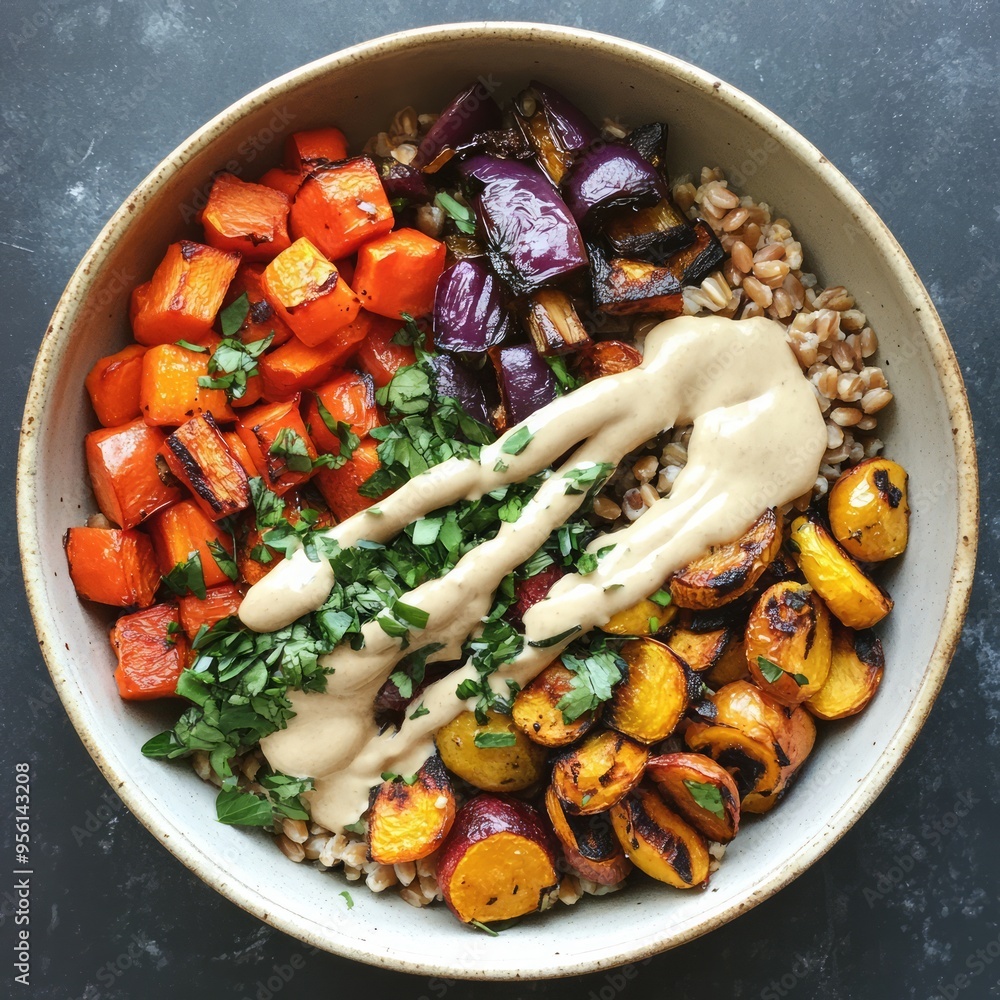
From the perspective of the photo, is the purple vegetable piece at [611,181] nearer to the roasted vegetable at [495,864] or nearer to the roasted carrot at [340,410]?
the roasted carrot at [340,410]

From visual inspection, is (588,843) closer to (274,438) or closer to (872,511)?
(872,511)

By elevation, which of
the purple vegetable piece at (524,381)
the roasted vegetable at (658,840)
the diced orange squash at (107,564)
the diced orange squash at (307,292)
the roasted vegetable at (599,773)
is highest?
the diced orange squash at (307,292)

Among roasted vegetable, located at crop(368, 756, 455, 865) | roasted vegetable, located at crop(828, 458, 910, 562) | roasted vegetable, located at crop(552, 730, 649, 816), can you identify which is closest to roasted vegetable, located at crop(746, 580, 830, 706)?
roasted vegetable, located at crop(828, 458, 910, 562)

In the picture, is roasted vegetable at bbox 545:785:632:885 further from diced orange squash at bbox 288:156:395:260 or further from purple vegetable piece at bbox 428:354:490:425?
diced orange squash at bbox 288:156:395:260

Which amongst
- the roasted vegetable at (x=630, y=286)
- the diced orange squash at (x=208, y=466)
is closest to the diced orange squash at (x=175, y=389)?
the diced orange squash at (x=208, y=466)

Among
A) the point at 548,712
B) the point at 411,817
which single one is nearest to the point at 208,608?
the point at 411,817

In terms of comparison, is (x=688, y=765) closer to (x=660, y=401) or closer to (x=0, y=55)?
(x=660, y=401)
